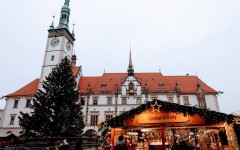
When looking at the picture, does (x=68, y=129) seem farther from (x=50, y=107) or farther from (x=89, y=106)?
(x=89, y=106)

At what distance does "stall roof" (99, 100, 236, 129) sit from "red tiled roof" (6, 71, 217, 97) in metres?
25.8

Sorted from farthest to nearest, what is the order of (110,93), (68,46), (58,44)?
(68,46) → (58,44) → (110,93)

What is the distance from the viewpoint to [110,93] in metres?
37.8

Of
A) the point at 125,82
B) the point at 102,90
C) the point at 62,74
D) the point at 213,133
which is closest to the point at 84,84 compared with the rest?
the point at 102,90

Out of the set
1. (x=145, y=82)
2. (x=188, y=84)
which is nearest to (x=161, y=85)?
(x=145, y=82)

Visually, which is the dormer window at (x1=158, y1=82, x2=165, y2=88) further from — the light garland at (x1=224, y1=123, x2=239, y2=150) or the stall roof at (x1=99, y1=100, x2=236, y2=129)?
the light garland at (x1=224, y1=123, x2=239, y2=150)

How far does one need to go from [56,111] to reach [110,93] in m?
14.6

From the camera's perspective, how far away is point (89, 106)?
3700 centimetres

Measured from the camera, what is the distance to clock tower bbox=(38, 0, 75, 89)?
128ft

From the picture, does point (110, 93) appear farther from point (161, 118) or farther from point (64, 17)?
point (161, 118)

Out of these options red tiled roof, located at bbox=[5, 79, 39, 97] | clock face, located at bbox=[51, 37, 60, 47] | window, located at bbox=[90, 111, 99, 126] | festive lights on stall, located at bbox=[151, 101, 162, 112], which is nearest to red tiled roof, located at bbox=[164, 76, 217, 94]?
window, located at bbox=[90, 111, 99, 126]

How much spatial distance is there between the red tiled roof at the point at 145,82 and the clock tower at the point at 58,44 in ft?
15.7

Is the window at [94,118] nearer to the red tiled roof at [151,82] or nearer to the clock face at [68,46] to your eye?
the red tiled roof at [151,82]

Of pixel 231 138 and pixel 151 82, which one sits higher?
pixel 151 82
